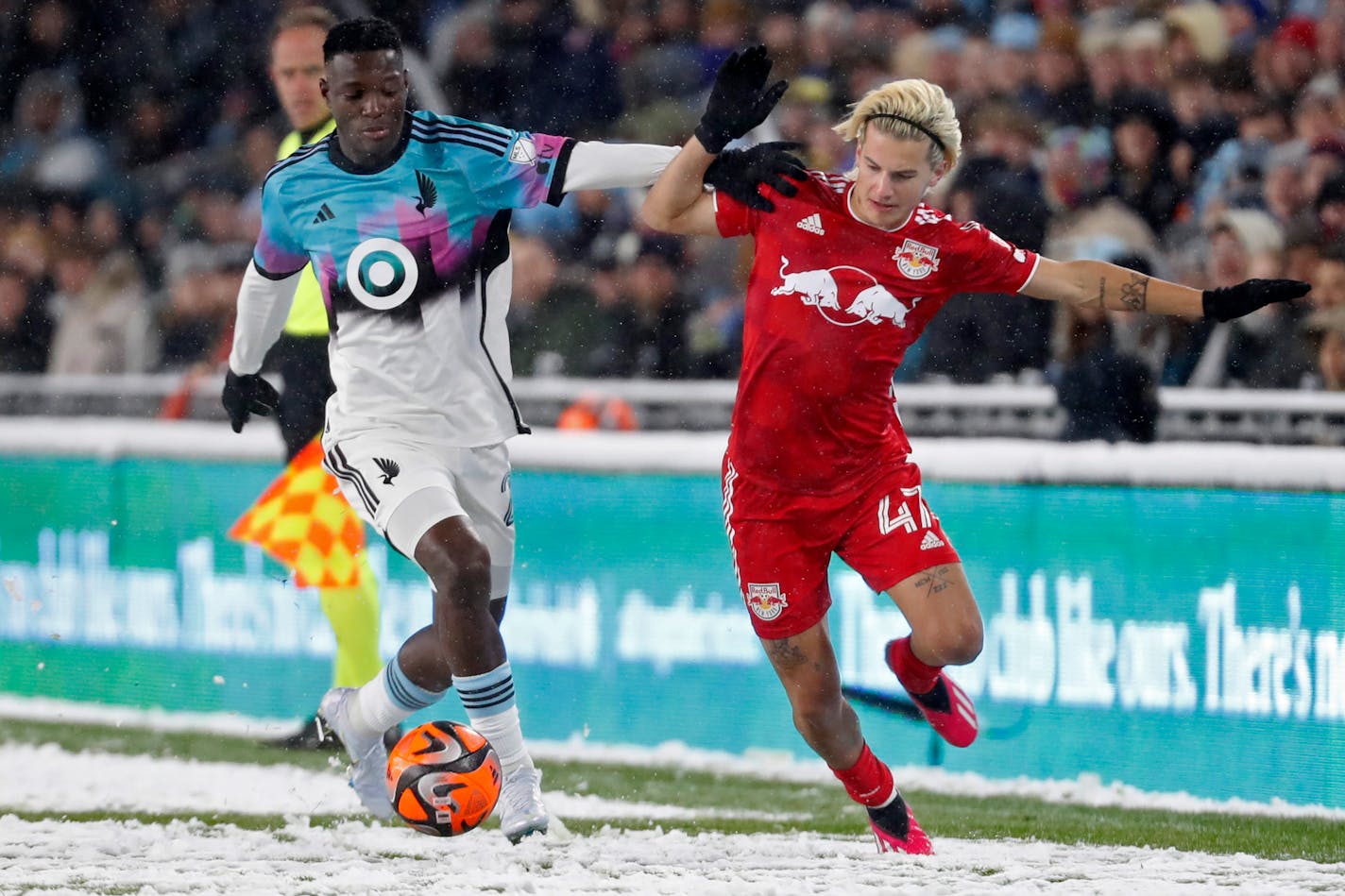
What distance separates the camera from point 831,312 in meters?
5.14

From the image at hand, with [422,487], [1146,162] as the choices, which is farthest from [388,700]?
[1146,162]

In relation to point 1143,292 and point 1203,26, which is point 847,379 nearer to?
point 1143,292

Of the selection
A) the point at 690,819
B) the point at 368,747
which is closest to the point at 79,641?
the point at 368,747

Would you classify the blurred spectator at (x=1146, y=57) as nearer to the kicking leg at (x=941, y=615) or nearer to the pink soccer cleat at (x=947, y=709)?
the pink soccer cleat at (x=947, y=709)

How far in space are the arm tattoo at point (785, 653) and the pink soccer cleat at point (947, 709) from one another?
411 millimetres

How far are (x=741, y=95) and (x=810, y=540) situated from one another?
4.39ft

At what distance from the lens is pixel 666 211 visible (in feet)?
16.8

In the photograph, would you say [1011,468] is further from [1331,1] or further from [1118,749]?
[1331,1]

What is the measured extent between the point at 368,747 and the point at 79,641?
3.04 meters

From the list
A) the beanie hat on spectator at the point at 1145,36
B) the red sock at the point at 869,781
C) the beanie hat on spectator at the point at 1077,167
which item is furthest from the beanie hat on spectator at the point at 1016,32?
the red sock at the point at 869,781

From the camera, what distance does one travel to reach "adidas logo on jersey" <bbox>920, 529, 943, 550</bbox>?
521 centimetres

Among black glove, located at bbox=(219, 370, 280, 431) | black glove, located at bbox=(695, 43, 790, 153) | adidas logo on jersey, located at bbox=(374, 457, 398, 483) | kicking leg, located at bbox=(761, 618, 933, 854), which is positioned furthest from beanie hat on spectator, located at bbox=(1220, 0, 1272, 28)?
adidas logo on jersey, located at bbox=(374, 457, 398, 483)

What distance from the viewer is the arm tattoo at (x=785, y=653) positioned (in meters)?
5.26

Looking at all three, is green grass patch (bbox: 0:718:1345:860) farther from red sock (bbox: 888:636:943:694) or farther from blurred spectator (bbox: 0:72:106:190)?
blurred spectator (bbox: 0:72:106:190)
